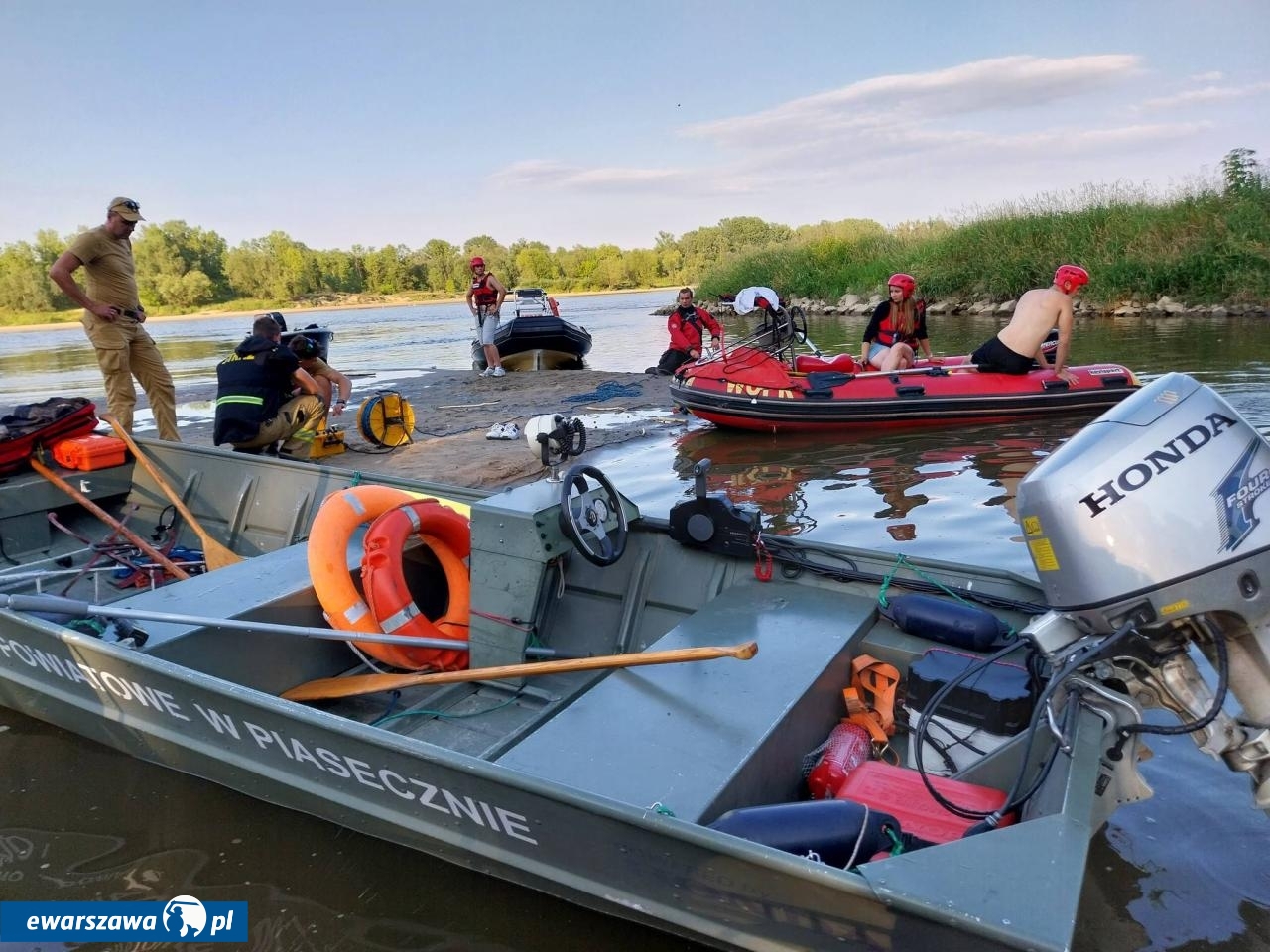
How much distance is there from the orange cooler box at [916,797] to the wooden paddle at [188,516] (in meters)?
3.92

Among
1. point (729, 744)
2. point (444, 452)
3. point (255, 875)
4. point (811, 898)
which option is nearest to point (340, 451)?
point (444, 452)

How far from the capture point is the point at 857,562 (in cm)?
379

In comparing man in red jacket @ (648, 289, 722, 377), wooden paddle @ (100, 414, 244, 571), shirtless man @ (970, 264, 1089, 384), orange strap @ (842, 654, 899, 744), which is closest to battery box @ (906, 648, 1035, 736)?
orange strap @ (842, 654, 899, 744)

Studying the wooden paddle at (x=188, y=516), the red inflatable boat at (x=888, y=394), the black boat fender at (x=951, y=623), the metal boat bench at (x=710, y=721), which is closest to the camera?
the metal boat bench at (x=710, y=721)

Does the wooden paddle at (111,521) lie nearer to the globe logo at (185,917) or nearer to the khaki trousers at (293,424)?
the khaki trousers at (293,424)

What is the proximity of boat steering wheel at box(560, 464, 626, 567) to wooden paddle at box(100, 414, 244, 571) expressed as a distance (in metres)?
2.52

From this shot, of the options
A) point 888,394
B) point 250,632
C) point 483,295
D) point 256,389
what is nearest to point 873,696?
point 250,632

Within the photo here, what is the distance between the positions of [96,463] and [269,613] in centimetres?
327

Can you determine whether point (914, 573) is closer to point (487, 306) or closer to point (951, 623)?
point (951, 623)

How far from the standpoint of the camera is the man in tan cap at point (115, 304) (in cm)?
697

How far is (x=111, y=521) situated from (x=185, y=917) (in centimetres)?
352

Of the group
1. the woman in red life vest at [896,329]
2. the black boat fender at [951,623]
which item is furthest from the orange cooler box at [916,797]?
the woman in red life vest at [896,329]

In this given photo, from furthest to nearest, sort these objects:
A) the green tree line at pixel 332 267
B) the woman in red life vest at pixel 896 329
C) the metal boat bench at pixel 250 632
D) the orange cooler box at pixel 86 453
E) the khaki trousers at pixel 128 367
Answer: the green tree line at pixel 332 267 < the woman in red life vest at pixel 896 329 < the khaki trousers at pixel 128 367 < the orange cooler box at pixel 86 453 < the metal boat bench at pixel 250 632

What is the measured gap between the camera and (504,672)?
3311 millimetres
